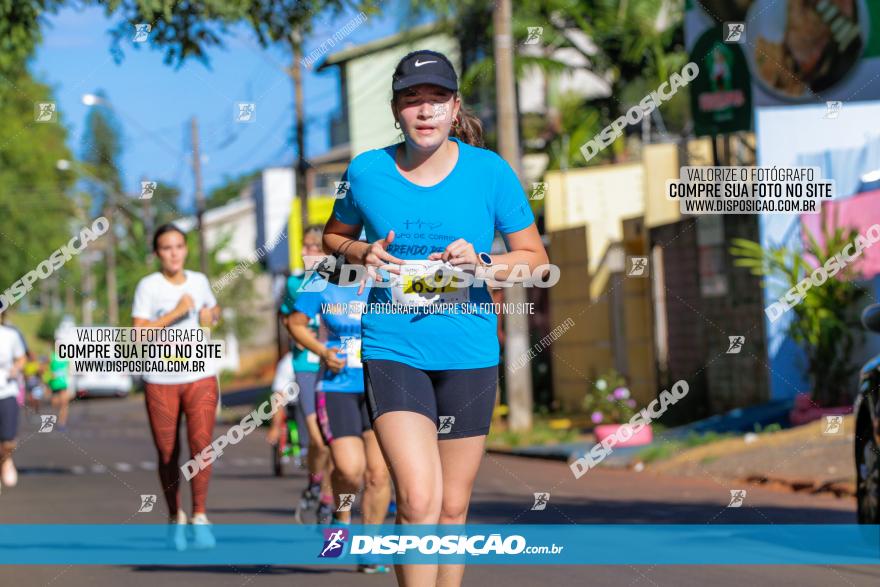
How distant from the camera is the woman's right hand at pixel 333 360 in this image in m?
9.15

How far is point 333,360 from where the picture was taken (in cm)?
915

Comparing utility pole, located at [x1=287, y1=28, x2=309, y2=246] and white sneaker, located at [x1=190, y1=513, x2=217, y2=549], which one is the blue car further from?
utility pole, located at [x1=287, y1=28, x2=309, y2=246]

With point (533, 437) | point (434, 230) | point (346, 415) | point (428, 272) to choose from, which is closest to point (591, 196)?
point (533, 437)

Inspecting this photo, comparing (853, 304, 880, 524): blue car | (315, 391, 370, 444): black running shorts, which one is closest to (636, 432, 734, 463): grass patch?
(853, 304, 880, 524): blue car

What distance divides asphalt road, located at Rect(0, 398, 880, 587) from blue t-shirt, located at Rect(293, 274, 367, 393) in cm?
101

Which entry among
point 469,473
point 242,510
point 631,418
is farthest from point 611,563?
point 631,418

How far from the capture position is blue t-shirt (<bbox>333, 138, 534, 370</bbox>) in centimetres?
571

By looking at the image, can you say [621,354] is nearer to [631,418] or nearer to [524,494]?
[631,418]

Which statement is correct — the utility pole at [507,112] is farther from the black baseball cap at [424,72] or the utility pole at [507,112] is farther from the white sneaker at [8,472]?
the black baseball cap at [424,72]

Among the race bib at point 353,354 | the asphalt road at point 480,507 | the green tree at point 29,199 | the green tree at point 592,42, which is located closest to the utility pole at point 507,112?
the asphalt road at point 480,507

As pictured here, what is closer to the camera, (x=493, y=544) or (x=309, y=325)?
(x=493, y=544)

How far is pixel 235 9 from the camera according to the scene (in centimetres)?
1220

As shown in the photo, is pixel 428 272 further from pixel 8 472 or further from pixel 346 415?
pixel 8 472

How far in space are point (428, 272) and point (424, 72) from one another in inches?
26.9
